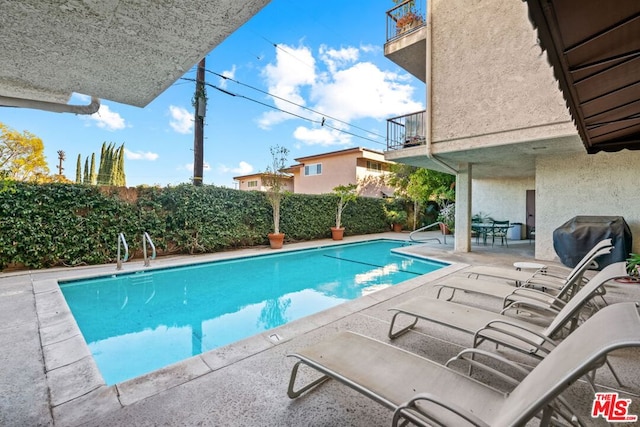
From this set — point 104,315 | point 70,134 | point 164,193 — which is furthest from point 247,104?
point 70,134

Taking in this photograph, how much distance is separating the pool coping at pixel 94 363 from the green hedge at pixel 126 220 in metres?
2.96

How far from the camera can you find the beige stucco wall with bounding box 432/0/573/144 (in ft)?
22.9

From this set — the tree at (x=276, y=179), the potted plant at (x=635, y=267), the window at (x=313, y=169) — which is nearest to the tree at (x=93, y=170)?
the window at (x=313, y=169)

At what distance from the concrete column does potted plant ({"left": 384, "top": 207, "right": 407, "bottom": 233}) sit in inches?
250

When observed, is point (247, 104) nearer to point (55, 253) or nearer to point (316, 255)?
→ point (316, 255)

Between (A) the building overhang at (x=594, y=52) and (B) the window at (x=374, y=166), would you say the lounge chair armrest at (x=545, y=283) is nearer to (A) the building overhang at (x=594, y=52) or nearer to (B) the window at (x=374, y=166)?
(A) the building overhang at (x=594, y=52)

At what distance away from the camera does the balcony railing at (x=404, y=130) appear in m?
9.76

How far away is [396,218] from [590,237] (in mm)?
9991

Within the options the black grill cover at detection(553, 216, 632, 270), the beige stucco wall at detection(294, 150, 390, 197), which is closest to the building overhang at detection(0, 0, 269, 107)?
the black grill cover at detection(553, 216, 632, 270)

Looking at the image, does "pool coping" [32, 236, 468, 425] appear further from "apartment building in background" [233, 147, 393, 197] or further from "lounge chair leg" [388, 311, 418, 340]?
"apartment building in background" [233, 147, 393, 197]

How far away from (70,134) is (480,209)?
30.0 meters

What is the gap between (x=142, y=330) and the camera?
452 cm

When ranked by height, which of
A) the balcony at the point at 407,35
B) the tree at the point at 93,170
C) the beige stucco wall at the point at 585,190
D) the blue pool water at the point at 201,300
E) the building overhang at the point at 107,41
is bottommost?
the blue pool water at the point at 201,300

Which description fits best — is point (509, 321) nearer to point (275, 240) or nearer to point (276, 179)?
point (275, 240)
